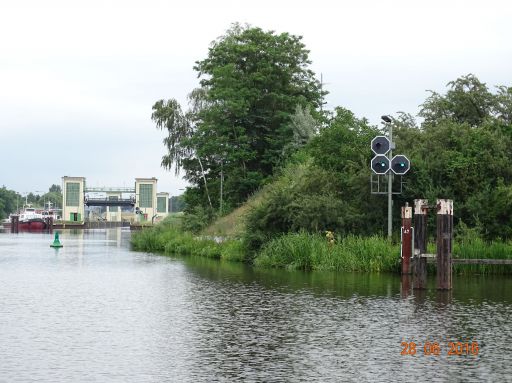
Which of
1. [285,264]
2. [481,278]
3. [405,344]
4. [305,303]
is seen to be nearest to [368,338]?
[405,344]

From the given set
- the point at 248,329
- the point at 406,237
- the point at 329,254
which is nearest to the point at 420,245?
the point at 406,237

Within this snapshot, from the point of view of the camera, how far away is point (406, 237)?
92.3 feet

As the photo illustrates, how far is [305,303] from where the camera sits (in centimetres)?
2236

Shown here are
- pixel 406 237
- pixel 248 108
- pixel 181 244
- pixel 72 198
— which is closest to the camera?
pixel 406 237

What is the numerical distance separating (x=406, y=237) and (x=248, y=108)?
34373 mm

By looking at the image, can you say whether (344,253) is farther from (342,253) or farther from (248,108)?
(248,108)

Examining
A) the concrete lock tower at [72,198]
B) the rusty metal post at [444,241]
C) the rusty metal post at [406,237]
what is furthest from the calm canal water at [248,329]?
the concrete lock tower at [72,198]

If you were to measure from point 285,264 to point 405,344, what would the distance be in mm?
21277

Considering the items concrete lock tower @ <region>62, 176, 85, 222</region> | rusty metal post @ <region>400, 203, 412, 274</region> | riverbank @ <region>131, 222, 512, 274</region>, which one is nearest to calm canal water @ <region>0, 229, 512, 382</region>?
rusty metal post @ <region>400, 203, 412, 274</region>

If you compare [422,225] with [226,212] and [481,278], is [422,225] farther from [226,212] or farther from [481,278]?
[226,212]

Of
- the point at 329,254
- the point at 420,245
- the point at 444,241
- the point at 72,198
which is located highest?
the point at 72,198

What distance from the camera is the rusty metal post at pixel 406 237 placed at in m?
28.0

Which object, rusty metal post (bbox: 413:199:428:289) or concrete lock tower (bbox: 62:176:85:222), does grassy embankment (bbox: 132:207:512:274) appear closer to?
rusty metal post (bbox: 413:199:428:289)

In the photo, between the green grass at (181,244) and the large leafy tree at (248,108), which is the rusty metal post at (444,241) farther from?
the large leafy tree at (248,108)
